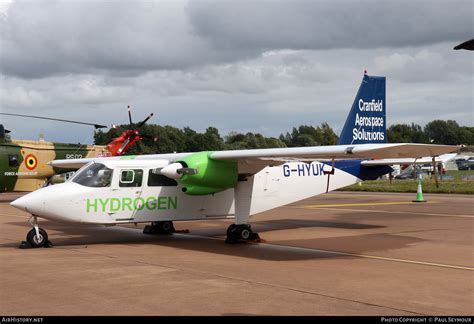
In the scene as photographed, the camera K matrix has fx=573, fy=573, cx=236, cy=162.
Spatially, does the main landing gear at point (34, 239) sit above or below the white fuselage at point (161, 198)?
below

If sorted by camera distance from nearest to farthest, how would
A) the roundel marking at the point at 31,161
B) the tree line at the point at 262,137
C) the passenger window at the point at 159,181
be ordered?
the passenger window at the point at 159,181, the roundel marking at the point at 31,161, the tree line at the point at 262,137

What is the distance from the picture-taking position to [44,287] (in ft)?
28.1

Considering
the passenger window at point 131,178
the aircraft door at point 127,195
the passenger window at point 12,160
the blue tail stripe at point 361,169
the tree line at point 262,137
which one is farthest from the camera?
the tree line at point 262,137

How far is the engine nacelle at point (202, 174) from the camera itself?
1357 centimetres

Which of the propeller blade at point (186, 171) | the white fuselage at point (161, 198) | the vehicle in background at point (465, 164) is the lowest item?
the white fuselage at point (161, 198)

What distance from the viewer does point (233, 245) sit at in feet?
46.3

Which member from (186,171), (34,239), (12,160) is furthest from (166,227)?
(12,160)

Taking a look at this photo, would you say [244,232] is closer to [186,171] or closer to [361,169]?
[186,171]

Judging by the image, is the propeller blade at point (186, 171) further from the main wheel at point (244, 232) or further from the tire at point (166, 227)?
the tire at point (166, 227)

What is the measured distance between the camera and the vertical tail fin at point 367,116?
18.0 meters

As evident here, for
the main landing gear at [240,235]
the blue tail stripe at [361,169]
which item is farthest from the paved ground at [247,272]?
the blue tail stripe at [361,169]

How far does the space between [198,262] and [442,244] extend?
6.27 m

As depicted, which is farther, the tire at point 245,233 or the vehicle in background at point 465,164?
the vehicle in background at point 465,164

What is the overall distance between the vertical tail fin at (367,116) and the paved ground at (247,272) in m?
2.82
